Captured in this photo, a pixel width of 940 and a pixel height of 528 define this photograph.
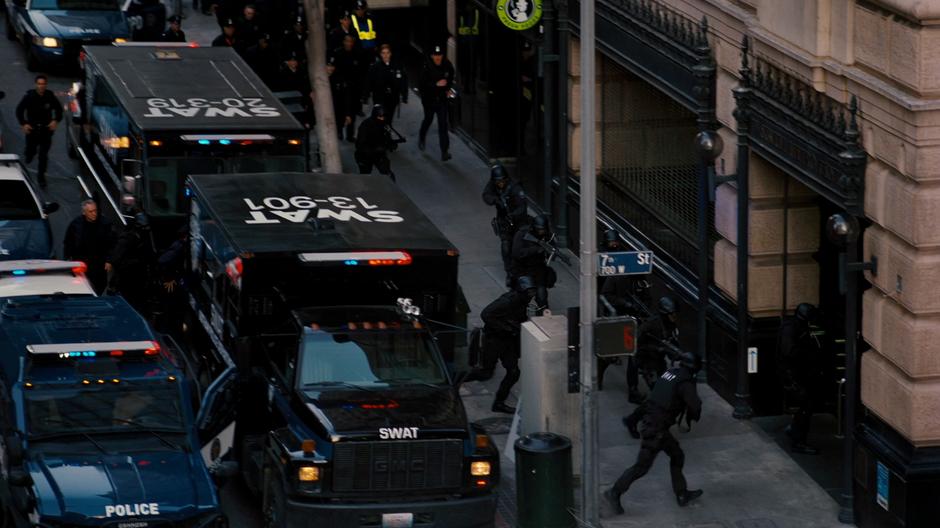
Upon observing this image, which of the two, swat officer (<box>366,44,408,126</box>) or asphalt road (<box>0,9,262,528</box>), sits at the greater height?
swat officer (<box>366,44,408,126</box>)

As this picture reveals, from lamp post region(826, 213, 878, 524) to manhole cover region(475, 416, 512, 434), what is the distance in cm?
406

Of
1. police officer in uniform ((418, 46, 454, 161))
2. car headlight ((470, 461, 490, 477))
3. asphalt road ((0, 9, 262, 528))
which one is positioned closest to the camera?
car headlight ((470, 461, 490, 477))

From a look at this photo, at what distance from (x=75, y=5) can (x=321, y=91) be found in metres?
9.34

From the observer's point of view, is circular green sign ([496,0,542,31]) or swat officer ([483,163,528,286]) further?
circular green sign ([496,0,542,31])

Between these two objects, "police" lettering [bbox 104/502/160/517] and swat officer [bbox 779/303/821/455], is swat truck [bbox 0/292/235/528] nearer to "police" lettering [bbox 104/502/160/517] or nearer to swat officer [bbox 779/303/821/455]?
"police" lettering [bbox 104/502/160/517]

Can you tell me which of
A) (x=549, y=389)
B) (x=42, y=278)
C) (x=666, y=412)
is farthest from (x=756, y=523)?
(x=42, y=278)

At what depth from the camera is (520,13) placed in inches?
1093

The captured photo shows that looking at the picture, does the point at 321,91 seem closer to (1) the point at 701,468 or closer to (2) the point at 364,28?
(2) the point at 364,28

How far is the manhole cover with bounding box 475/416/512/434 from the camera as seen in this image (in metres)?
21.6

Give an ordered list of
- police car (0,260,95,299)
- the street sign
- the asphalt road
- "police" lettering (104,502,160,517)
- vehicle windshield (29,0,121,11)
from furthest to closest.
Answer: vehicle windshield (29,0,121,11)
police car (0,260,95,299)
the asphalt road
the street sign
"police" lettering (104,502,160,517)

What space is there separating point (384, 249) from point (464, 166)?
13.0m

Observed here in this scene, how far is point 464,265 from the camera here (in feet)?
90.1

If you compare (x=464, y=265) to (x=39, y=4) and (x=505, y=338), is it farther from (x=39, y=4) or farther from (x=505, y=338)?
(x=39, y=4)

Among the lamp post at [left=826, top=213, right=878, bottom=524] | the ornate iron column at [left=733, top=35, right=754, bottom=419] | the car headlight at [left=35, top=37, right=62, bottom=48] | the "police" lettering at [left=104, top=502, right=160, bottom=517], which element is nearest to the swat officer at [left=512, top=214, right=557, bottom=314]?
the ornate iron column at [left=733, top=35, right=754, bottom=419]
